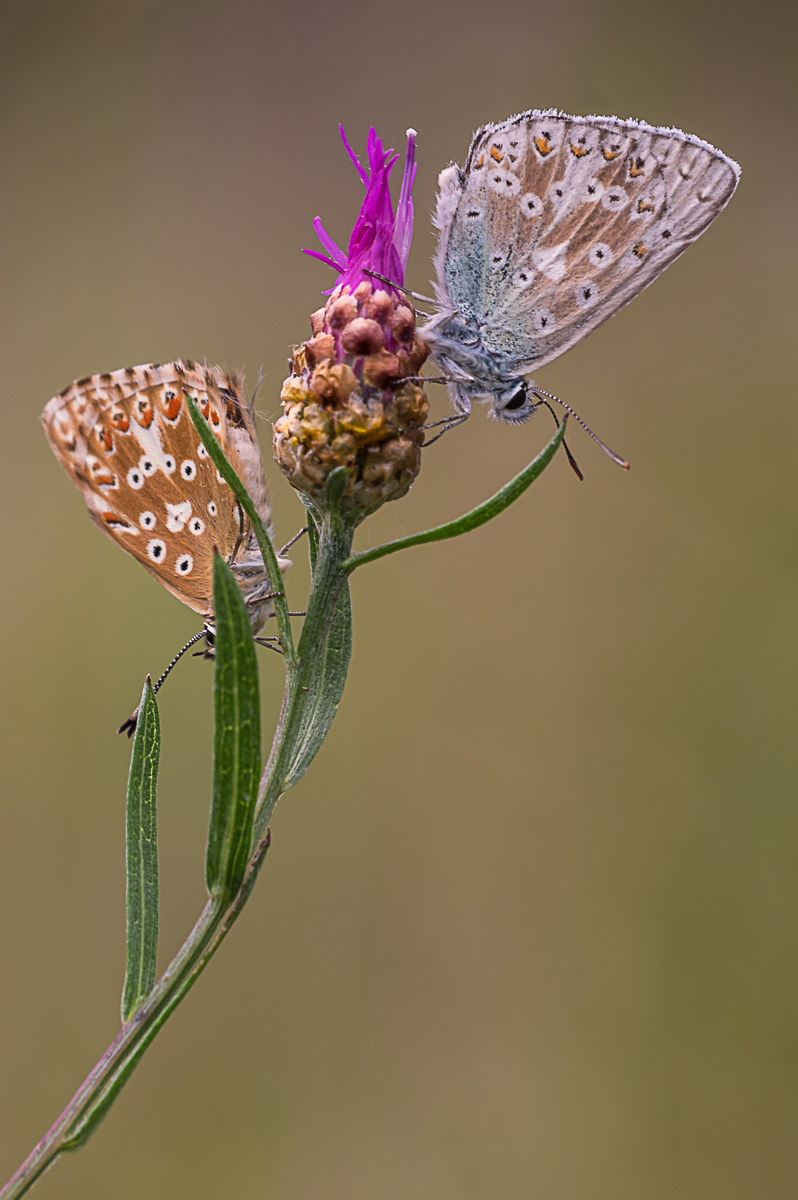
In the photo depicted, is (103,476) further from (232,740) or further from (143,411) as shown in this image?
(232,740)

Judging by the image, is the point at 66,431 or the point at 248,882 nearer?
the point at 248,882

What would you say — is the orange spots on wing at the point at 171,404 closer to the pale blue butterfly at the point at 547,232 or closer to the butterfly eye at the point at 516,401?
the pale blue butterfly at the point at 547,232

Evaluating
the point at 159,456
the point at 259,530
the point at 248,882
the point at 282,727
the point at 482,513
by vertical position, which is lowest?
the point at 248,882

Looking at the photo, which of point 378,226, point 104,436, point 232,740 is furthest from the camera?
point 104,436

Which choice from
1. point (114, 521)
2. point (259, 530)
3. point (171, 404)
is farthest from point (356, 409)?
point (114, 521)

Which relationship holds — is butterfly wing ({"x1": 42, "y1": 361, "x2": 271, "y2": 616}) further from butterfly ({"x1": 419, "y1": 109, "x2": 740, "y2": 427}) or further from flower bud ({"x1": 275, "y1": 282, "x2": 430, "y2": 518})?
butterfly ({"x1": 419, "y1": 109, "x2": 740, "y2": 427})

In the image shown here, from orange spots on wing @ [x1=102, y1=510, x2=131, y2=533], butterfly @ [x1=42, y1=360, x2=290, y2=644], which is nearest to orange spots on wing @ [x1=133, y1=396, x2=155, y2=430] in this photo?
butterfly @ [x1=42, y1=360, x2=290, y2=644]

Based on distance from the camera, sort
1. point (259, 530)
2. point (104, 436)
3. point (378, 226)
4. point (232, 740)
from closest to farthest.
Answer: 1. point (232, 740)
2. point (259, 530)
3. point (378, 226)
4. point (104, 436)
